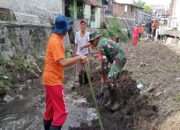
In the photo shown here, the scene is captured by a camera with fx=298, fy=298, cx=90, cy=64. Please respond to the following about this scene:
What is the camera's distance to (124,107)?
6.42 m

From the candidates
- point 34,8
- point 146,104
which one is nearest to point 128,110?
point 146,104

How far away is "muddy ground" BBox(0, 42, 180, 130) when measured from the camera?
18.4ft

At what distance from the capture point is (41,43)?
1512 centimetres

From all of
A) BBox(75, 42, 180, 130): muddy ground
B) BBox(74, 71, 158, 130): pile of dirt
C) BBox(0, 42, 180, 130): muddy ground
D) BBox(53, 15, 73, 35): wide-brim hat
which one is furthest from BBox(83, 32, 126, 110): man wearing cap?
BBox(53, 15, 73, 35): wide-brim hat

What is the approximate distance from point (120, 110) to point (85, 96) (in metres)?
1.82

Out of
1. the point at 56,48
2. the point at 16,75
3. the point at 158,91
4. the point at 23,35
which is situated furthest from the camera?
the point at 23,35

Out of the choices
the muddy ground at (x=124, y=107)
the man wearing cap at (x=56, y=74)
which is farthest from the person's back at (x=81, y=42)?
the man wearing cap at (x=56, y=74)

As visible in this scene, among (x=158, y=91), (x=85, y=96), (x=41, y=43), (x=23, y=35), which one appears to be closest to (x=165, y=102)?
(x=158, y=91)

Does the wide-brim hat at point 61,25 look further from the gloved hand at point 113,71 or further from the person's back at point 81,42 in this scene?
the person's back at point 81,42

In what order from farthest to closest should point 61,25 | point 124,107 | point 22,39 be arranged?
point 22,39
point 124,107
point 61,25

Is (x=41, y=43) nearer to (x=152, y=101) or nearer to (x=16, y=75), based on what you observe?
(x=16, y=75)

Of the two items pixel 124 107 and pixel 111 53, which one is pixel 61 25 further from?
pixel 124 107

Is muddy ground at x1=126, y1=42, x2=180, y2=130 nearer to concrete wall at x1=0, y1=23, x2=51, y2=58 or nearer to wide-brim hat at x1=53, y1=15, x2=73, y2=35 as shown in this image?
wide-brim hat at x1=53, y1=15, x2=73, y2=35

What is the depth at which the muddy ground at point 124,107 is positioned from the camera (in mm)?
5621
